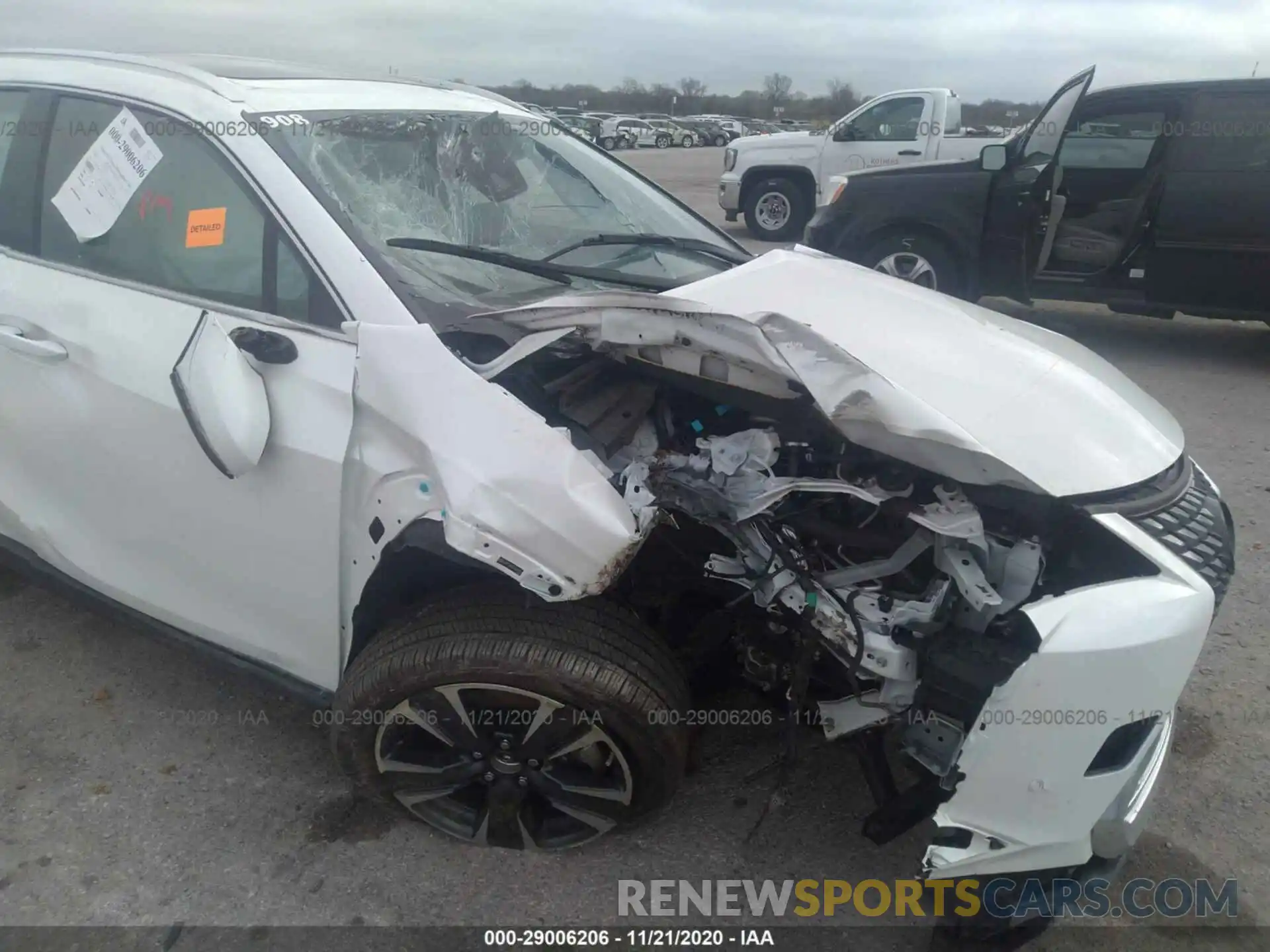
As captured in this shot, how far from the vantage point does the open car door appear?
6.04 meters

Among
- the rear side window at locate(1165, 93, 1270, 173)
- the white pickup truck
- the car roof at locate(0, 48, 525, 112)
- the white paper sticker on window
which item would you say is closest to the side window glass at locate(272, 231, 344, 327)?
the car roof at locate(0, 48, 525, 112)

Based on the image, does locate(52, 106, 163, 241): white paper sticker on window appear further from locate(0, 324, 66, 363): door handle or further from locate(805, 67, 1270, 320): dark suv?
locate(805, 67, 1270, 320): dark suv

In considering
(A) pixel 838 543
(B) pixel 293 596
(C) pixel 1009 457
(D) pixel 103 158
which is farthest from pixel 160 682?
(C) pixel 1009 457

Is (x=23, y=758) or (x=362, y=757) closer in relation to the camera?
(x=362, y=757)

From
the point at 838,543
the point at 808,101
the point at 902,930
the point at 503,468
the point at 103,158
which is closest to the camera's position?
the point at 503,468

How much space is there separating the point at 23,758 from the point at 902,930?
2443mm

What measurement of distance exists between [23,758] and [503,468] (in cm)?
184

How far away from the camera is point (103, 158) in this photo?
2.52 metres

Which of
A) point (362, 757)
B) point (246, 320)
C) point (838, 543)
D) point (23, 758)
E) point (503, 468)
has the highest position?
point (246, 320)

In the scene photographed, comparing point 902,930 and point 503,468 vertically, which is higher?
point 503,468

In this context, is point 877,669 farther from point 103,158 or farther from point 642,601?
point 103,158

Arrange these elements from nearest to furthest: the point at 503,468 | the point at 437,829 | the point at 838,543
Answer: the point at 503,468 < the point at 838,543 < the point at 437,829

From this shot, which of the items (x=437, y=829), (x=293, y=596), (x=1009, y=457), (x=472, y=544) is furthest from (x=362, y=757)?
(x=1009, y=457)

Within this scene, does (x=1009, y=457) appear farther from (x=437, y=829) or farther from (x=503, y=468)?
(x=437, y=829)
